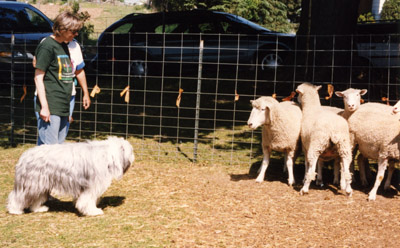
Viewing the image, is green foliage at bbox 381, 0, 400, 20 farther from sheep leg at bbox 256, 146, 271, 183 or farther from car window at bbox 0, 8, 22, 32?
sheep leg at bbox 256, 146, 271, 183

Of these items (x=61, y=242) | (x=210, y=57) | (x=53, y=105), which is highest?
(x=210, y=57)

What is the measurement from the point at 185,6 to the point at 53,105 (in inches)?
771

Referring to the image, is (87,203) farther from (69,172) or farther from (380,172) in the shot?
(380,172)

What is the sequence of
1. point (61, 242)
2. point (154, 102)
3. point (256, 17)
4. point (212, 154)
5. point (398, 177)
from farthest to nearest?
point (256, 17) → point (154, 102) → point (212, 154) → point (398, 177) → point (61, 242)

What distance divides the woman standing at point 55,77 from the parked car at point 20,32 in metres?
7.51

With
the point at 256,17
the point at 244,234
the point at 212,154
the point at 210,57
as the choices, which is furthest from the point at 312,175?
the point at 256,17

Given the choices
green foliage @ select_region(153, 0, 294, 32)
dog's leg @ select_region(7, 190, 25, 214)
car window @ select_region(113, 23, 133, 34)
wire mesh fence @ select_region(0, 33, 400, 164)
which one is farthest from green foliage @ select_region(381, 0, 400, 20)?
dog's leg @ select_region(7, 190, 25, 214)

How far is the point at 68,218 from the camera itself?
214 inches

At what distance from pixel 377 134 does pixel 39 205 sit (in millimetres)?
4400

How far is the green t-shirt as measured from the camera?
5.42m

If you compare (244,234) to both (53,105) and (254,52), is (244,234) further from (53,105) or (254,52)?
(254,52)

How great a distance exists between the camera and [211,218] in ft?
18.3

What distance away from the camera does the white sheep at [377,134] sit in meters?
6.01

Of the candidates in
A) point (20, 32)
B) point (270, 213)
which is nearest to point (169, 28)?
point (20, 32)
